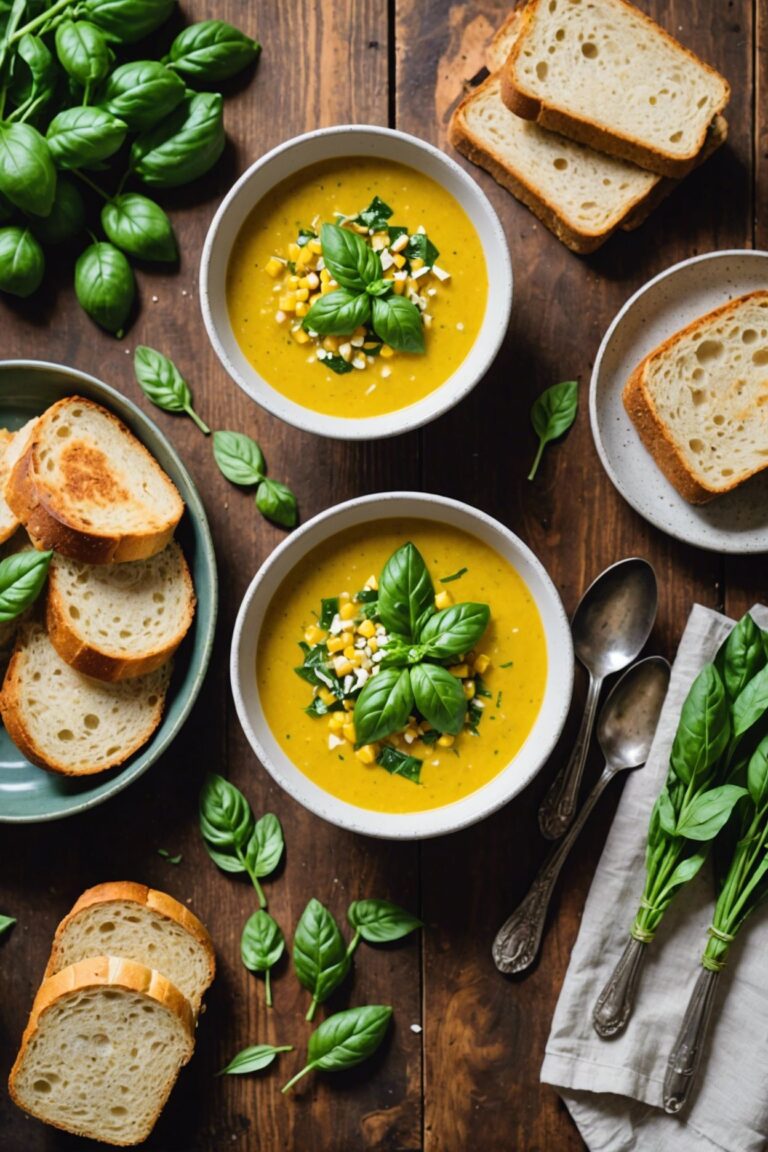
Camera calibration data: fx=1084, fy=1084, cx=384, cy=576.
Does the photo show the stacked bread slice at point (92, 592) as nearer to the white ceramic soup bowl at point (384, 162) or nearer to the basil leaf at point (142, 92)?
the white ceramic soup bowl at point (384, 162)

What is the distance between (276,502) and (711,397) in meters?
1.02

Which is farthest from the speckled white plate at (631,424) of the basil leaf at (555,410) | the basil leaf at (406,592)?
the basil leaf at (406,592)

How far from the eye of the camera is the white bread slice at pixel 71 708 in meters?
2.39

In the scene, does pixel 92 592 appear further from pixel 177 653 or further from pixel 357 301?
pixel 357 301

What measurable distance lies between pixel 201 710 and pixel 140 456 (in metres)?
0.61

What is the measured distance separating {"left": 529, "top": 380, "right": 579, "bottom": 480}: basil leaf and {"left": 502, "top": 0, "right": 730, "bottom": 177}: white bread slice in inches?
21.2

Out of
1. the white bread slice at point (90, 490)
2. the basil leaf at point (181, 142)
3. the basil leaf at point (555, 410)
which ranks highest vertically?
the basil leaf at point (181, 142)

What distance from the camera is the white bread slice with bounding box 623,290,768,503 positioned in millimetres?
2430

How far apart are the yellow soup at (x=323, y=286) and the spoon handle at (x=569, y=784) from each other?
795 mm

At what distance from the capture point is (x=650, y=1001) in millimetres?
2482

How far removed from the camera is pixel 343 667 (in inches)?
89.6

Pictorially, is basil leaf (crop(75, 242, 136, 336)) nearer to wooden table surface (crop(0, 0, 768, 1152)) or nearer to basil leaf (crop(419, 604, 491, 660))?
wooden table surface (crop(0, 0, 768, 1152))

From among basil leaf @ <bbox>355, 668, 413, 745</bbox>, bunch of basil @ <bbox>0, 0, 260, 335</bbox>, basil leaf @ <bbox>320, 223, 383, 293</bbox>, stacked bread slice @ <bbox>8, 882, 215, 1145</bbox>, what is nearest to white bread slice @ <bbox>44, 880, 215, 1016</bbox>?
stacked bread slice @ <bbox>8, 882, 215, 1145</bbox>

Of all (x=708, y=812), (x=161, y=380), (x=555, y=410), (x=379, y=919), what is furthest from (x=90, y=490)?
(x=708, y=812)
